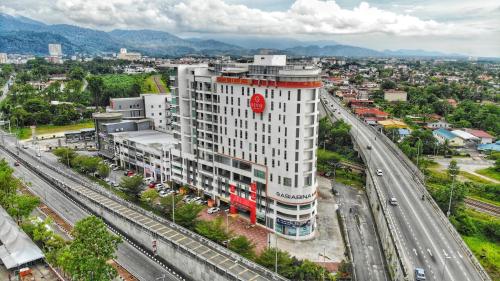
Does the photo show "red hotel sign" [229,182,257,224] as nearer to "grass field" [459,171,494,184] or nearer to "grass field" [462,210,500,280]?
"grass field" [462,210,500,280]

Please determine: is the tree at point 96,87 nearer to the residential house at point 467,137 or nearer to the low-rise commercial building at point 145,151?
the low-rise commercial building at point 145,151

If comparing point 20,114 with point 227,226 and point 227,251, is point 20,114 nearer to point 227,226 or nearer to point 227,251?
point 227,226

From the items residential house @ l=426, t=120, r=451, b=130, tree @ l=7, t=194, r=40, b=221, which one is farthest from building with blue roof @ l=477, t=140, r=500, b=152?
tree @ l=7, t=194, r=40, b=221

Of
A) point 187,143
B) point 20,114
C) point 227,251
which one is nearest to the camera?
point 227,251

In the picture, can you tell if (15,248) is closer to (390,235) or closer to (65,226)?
(65,226)

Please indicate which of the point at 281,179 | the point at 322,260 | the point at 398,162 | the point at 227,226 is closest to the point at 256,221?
the point at 227,226

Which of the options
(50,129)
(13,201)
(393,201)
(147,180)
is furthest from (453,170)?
(50,129)
